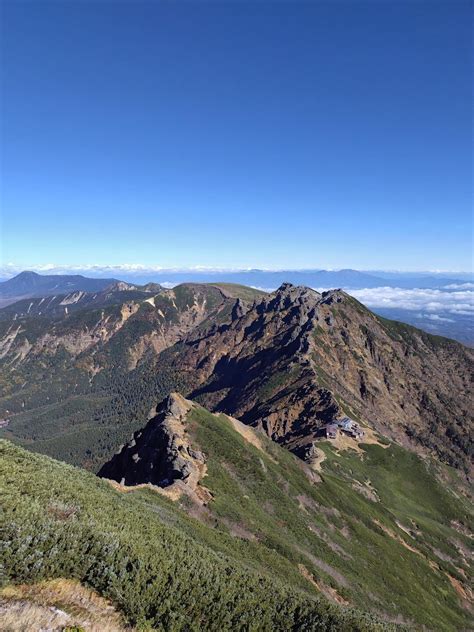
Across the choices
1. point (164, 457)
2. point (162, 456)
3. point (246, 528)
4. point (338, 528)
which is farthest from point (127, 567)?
point (338, 528)

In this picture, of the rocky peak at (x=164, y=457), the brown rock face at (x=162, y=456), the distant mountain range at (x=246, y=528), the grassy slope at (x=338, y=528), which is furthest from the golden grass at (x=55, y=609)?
the brown rock face at (x=162, y=456)


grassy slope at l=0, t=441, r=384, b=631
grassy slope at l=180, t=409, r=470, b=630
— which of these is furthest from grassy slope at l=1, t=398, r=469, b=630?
grassy slope at l=180, t=409, r=470, b=630

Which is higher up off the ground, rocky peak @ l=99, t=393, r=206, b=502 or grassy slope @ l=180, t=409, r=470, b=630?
rocky peak @ l=99, t=393, r=206, b=502

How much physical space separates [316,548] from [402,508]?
8874 cm

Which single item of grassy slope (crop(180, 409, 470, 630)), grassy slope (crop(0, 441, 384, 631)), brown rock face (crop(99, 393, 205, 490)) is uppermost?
grassy slope (crop(0, 441, 384, 631))

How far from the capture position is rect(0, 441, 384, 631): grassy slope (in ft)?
69.7

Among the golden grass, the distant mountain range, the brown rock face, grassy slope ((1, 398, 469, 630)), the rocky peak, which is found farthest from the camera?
the brown rock face

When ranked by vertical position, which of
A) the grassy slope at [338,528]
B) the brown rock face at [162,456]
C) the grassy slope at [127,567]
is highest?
the grassy slope at [127,567]

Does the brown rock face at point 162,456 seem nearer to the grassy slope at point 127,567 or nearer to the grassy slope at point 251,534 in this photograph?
the grassy slope at point 251,534

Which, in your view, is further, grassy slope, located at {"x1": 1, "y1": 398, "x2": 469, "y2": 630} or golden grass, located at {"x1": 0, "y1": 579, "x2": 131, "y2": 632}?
grassy slope, located at {"x1": 1, "y1": 398, "x2": 469, "y2": 630}

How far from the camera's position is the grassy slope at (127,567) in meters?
21.2

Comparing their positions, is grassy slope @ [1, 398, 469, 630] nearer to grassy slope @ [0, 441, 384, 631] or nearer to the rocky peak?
grassy slope @ [0, 441, 384, 631]

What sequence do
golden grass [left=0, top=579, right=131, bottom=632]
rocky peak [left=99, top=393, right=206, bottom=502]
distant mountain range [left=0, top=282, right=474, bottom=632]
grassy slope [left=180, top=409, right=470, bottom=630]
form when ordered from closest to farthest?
golden grass [left=0, top=579, right=131, bottom=632], distant mountain range [left=0, top=282, right=474, bottom=632], grassy slope [left=180, top=409, right=470, bottom=630], rocky peak [left=99, top=393, right=206, bottom=502]

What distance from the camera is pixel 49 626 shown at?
17.0 meters
